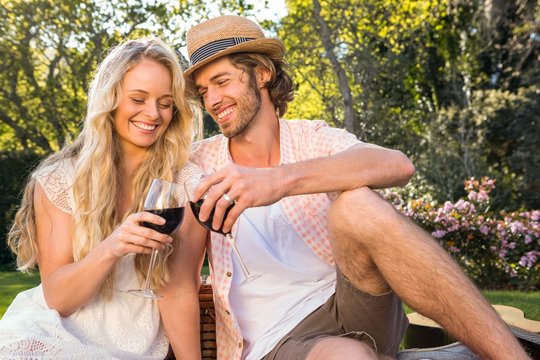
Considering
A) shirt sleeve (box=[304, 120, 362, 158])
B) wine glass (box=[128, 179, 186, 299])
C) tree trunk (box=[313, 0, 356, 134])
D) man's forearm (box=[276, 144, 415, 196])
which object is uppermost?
tree trunk (box=[313, 0, 356, 134])

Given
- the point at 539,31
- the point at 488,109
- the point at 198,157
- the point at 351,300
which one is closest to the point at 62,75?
the point at 488,109

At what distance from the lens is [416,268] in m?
2.43

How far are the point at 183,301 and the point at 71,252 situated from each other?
0.50 m

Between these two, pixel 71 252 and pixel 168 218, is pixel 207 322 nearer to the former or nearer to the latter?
pixel 71 252

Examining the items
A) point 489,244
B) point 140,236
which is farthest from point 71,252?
point 489,244

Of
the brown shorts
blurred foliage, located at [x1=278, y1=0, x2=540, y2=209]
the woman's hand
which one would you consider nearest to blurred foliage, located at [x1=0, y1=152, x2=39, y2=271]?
blurred foliage, located at [x1=278, y1=0, x2=540, y2=209]

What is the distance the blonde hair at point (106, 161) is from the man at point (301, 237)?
26 centimetres

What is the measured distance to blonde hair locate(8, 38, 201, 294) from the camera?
9.40 feet

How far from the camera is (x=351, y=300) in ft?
9.06

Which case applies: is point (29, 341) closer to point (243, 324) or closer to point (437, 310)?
point (243, 324)

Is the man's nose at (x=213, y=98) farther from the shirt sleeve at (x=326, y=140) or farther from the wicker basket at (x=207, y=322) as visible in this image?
the wicker basket at (x=207, y=322)

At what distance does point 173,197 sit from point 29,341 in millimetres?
737

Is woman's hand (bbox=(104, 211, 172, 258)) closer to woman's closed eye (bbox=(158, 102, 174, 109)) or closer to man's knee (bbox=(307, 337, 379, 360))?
man's knee (bbox=(307, 337, 379, 360))

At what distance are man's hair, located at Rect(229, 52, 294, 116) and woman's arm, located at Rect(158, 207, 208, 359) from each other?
3.15ft
